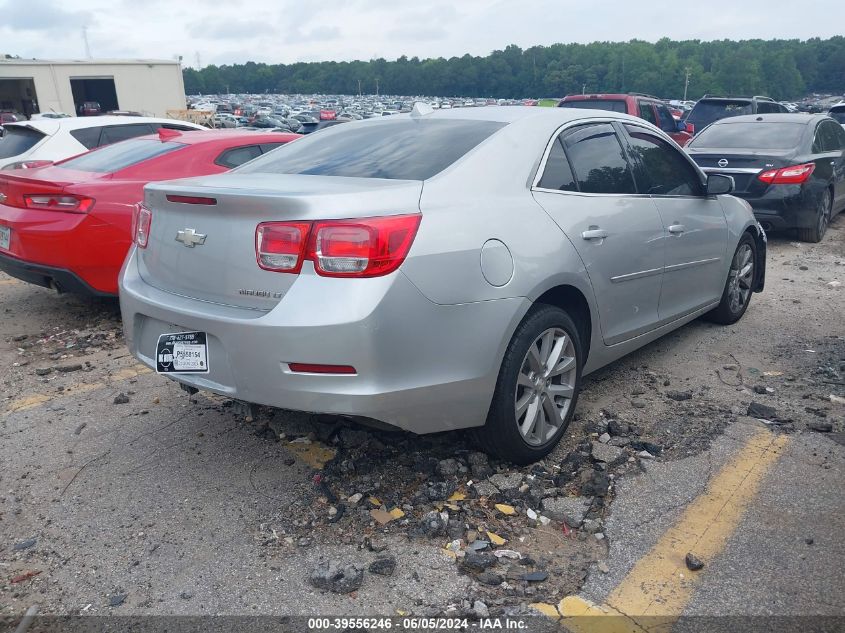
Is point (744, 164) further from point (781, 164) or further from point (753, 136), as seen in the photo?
point (753, 136)

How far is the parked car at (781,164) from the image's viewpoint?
815 cm

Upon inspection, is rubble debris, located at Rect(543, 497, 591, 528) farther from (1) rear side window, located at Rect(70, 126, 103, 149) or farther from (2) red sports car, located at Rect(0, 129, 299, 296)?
(1) rear side window, located at Rect(70, 126, 103, 149)

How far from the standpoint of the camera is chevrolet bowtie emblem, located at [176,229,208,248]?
2.90 metres

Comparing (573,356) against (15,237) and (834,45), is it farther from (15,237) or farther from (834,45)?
(834,45)

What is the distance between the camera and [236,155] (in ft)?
20.5

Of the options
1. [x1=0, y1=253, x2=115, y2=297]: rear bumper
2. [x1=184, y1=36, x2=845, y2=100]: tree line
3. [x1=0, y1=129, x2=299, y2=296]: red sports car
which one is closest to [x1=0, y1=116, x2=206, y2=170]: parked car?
[x1=0, y1=129, x2=299, y2=296]: red sports car

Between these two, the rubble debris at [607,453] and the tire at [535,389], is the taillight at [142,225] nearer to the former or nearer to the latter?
the tire at [535,389]

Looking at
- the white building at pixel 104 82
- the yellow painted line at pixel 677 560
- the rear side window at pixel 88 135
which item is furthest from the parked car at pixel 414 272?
the white building at pixel 104 82

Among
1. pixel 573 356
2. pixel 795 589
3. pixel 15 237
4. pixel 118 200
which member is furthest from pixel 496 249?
pixel 15 237

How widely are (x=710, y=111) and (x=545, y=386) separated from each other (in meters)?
12.9

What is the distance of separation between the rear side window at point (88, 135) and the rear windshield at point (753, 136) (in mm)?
7327

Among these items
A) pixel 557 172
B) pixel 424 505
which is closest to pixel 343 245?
pixel 424 505

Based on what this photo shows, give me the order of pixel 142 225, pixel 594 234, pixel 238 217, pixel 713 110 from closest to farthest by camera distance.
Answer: pixel 238 217 → pixel 142 225 → pixel 594 234 → pixel 713 110

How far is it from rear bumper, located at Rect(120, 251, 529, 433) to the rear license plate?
35mm
